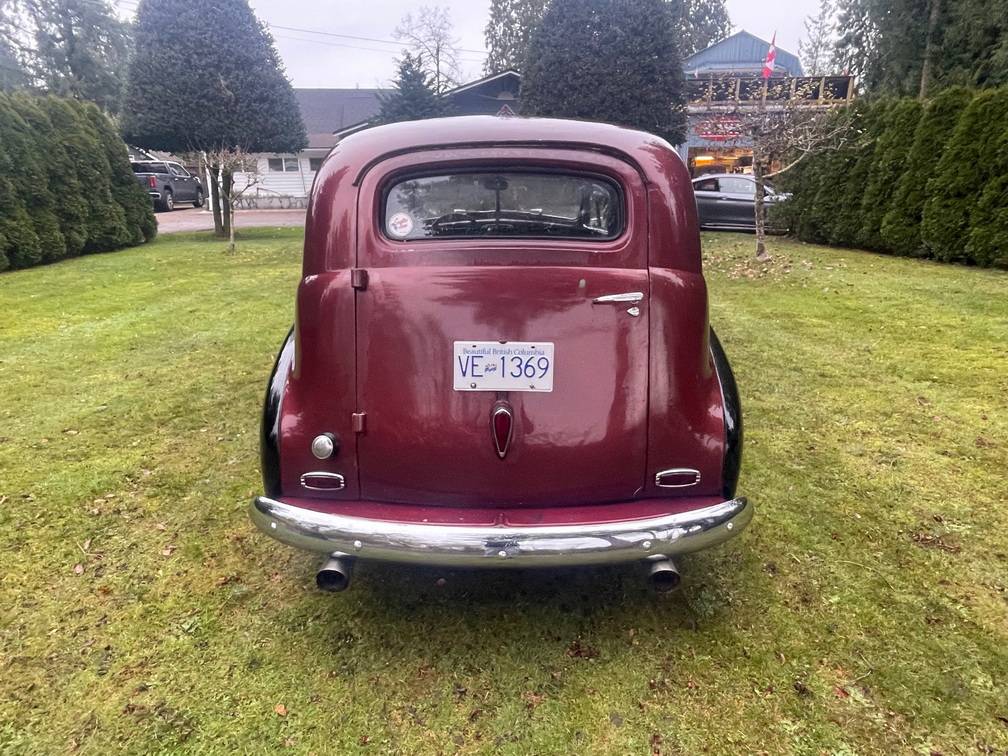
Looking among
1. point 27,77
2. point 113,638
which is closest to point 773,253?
point 113,638

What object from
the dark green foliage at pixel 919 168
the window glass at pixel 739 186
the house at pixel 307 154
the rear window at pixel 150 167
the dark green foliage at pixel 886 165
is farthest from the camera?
the house at pixel 307 154

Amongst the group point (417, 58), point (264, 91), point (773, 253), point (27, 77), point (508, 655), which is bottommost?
point (508, 655)

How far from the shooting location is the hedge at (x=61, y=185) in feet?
35.2

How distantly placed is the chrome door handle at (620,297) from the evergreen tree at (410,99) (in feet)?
54.1

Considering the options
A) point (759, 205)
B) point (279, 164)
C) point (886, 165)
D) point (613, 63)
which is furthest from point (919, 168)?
point (279, 164)

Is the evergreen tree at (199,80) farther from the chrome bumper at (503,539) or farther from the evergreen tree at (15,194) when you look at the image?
the chrome bumper at (503,539)

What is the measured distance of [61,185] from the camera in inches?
467

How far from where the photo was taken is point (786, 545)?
2939 mm

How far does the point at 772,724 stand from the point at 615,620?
65cm

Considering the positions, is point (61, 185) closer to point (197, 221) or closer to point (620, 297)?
point (197, 221)

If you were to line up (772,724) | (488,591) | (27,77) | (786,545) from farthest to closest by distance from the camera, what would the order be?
(27,77), (786,545), (488,591), (772,724)

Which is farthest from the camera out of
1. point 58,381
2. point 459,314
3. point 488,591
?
point 58,381

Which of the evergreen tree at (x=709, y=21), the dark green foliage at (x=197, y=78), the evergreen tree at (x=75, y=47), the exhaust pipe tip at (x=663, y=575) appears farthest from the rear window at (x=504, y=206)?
the evergreen tree at (x=709, y=21)

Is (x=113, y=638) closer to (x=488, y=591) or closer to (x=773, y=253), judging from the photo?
(x=488, y=591)
